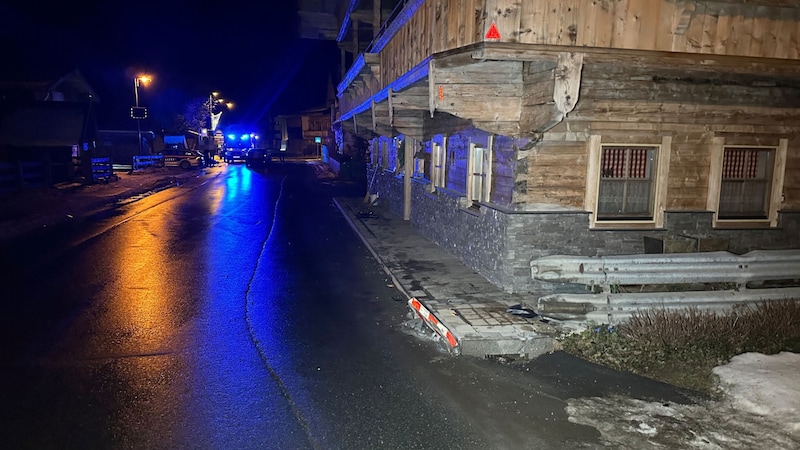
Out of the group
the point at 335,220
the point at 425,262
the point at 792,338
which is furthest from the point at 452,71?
the point at 335,220

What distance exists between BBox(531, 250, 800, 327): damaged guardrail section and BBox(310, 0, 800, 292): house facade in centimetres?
81

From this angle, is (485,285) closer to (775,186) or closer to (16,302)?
(775,186)

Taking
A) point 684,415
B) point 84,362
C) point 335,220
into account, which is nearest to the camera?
point 684,415

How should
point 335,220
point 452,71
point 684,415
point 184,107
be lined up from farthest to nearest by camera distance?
point 184,107
point 335,220
point 452,71
point 684,415

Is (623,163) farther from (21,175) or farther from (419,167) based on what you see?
(21,175)

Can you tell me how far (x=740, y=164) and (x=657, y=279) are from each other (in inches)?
133

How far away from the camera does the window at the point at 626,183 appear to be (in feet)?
29.2

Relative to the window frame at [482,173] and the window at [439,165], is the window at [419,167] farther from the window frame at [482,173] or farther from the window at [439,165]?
the window frame at [482,173]

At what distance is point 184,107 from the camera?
7538 cm

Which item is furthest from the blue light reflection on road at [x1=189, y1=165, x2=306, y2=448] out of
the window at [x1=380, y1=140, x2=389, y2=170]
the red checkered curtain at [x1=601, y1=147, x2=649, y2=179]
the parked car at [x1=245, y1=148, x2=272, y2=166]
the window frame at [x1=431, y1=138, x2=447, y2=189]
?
the parked car at [x1=245, y1=148, x2=272, y2=166]

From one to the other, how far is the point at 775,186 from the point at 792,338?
3.91 metres

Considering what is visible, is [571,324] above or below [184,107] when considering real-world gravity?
below

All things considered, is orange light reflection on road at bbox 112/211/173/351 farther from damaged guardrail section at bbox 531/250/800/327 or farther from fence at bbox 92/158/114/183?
fence at bbox 92/158/114/183

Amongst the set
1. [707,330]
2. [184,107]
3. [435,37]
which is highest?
[184,107]
